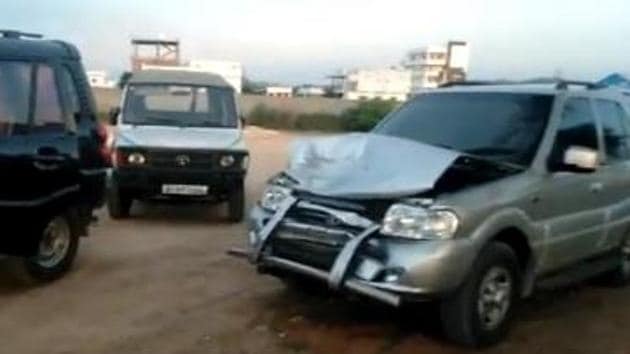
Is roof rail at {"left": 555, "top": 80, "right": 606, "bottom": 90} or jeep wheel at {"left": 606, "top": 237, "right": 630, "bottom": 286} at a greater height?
roof rail at {"left": 555, "top": 80, "right": 606, "bottom": 90}

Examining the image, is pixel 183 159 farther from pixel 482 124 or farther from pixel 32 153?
pixel 482 124

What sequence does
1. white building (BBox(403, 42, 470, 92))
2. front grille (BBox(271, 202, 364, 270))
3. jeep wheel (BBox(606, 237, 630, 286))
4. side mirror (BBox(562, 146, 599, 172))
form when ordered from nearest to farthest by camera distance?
1. front grille (BBox(271, 202, 364, 270))
2. side mirror (BBox(562, 146, 599, 172))
3. jeep wheel (BBox(606, 237, 630, 286))
4. white building (BBox(403, 42, 470, 92))

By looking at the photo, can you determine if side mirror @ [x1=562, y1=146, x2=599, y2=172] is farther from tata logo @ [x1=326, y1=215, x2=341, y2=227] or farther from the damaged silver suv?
tata logo @ [x1=326, y1=215, x2=341, y2=227]

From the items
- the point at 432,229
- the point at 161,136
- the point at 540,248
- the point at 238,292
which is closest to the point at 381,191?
the point at 432,229

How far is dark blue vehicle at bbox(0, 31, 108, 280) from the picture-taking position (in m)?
6.58

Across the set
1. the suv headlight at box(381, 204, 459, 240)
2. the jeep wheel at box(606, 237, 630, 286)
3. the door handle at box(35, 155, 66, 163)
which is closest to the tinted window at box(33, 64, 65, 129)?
the door handle at box(35, 155, 66, 163)

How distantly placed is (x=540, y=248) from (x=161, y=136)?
5804 mm

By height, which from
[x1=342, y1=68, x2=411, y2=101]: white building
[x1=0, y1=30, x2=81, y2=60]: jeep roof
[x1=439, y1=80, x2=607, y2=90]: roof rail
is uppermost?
[x1=0, y1=30, x2=81, y2=60]: jeep roof

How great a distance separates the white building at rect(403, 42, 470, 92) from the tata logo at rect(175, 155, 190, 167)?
12398mm

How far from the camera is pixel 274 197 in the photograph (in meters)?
6.17

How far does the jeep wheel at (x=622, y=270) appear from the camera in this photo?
7647 millimetres

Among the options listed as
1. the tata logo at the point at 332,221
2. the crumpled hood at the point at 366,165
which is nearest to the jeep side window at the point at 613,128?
the crumpled hood at the point at 366,165

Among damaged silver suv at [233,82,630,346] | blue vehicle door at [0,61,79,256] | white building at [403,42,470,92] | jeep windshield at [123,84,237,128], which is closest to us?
damaged silver suv at [233,82,630,346]

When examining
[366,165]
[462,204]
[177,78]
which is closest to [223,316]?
[366,165]
